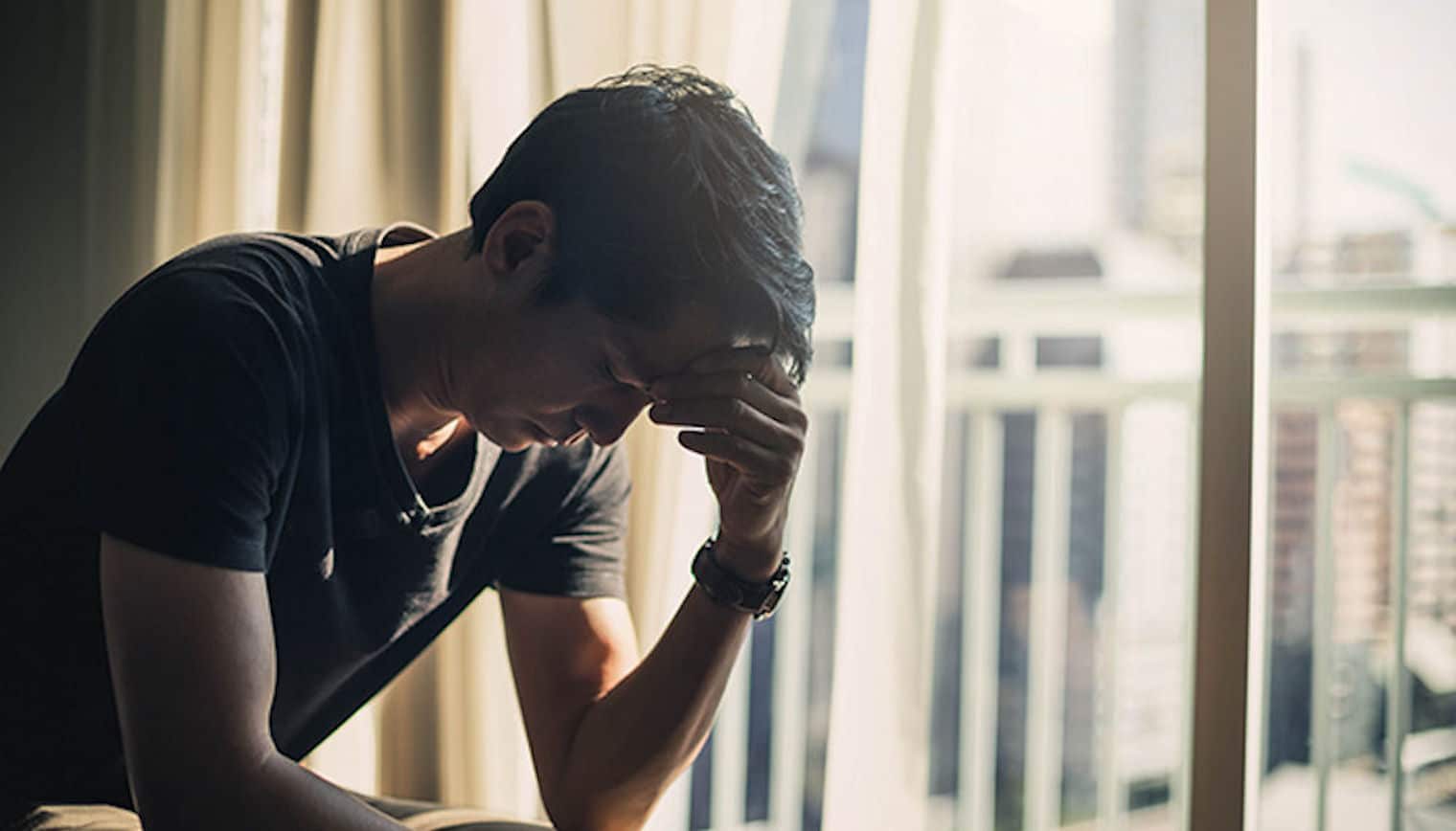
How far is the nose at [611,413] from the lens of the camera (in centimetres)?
105

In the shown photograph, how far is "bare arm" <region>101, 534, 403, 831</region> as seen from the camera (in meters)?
0.84

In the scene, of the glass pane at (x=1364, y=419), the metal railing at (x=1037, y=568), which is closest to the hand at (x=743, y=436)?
the metal railing at (x=1037, y=568)

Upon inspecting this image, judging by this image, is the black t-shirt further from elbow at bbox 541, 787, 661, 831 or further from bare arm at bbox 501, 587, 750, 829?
elbow at bbox 541, 787, 661, 831

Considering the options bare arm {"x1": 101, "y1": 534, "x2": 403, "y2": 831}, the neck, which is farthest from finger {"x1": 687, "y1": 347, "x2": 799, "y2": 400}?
bare arm {"x1": 101, "y1": 534, "x2": 403, "y2": 831}

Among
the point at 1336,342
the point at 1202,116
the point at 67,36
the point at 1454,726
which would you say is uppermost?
the point at 67,36

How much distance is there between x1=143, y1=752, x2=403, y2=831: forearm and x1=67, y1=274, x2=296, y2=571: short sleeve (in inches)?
6.0

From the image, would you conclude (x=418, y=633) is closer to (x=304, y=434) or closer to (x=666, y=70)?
(x=304, y=434)

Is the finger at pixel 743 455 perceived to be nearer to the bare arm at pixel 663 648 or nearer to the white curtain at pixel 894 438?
the bare arm at pixel 663 648

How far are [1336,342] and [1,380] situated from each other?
7.87ft

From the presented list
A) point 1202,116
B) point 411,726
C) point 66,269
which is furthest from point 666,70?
point 66,269

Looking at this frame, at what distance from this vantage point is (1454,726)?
2211mm

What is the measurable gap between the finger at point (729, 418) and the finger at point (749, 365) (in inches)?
1.1

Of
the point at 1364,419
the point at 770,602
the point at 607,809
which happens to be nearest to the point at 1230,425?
the point at 770,602

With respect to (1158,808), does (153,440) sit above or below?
above
